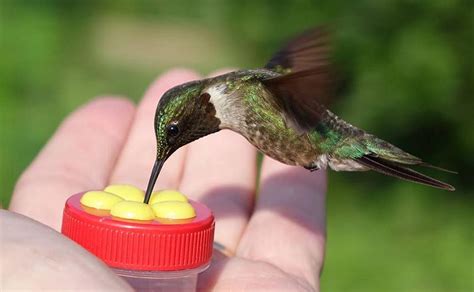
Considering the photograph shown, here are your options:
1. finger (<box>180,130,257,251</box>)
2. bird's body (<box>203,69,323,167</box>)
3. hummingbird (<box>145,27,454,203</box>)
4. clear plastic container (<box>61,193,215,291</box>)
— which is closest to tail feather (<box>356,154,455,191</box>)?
hummingbird (<box>145,27,454,203</box>)

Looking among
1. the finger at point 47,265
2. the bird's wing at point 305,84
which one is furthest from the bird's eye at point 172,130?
the finger at point 47,265

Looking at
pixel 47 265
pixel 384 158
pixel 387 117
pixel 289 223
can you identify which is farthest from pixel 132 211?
pixel 387 117

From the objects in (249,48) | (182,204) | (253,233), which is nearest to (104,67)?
(249,48)

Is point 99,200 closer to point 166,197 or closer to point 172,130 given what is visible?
point 166,197

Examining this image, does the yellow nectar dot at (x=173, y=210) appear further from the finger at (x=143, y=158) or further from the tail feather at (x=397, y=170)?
the finger at (x=143, y=158)

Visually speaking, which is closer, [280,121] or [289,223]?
[280,121]
